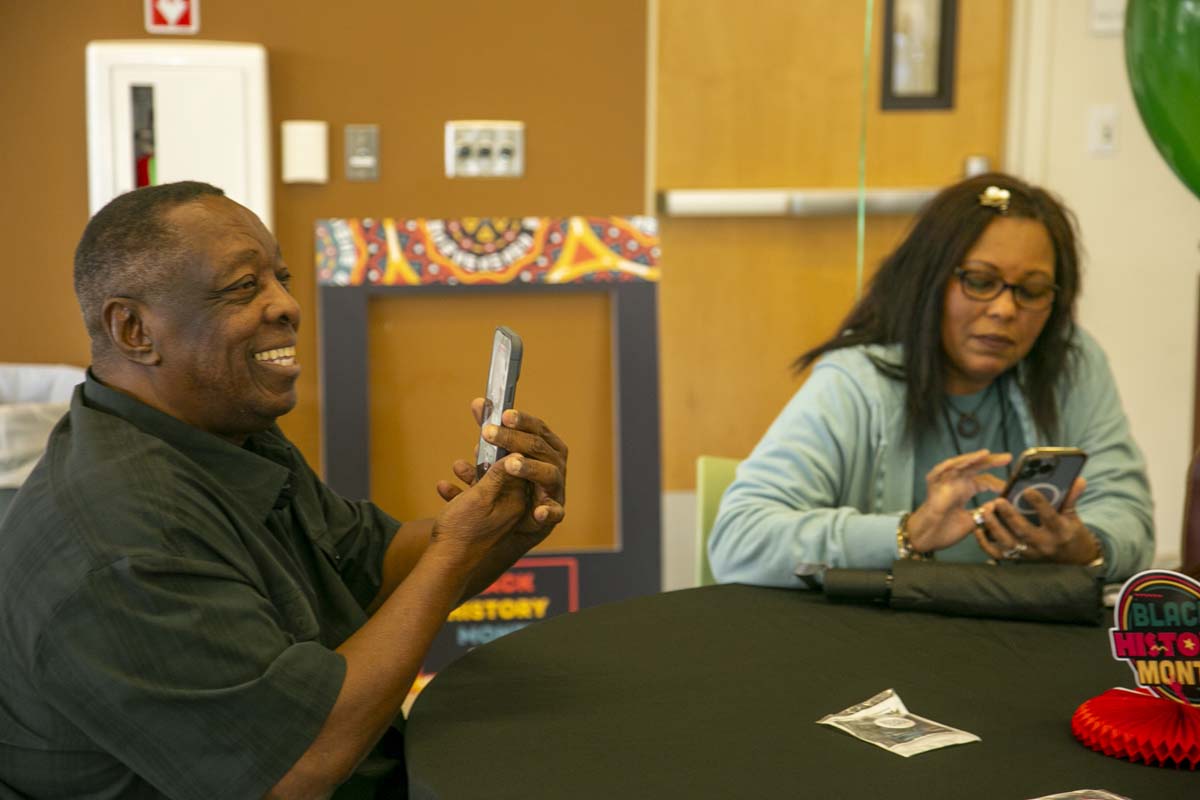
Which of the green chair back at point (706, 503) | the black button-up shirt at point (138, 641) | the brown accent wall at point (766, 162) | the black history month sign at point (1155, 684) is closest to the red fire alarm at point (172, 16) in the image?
the brown accent wall at point (766, 162)

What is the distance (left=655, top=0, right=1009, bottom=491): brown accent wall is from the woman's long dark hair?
1523 millimetres

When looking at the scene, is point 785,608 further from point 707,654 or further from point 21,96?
point 21,96

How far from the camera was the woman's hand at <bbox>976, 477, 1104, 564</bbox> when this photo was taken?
183 centimetres

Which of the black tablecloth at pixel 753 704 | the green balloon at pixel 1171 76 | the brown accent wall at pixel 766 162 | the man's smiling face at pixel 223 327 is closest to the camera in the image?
the black tablecloth at pixel 753 704

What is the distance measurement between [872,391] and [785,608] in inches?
21.3

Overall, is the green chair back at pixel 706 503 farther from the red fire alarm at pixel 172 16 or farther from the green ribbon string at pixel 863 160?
the red fire alarm at pixel 172 16

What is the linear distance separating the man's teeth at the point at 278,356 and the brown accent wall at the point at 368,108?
7.38 feet

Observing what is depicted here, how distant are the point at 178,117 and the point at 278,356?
2331 millimetres

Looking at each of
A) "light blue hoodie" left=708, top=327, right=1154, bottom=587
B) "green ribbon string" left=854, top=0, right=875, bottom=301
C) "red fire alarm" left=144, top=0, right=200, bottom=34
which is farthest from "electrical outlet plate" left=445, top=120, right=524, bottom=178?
"light blue hoodie" left=708, top=327, right=1154, bottom=587

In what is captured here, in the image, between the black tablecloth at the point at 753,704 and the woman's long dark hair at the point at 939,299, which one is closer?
the black tablecloth at the point at 753,704

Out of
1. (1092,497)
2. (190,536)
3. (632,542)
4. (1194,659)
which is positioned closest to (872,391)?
(1092,497)

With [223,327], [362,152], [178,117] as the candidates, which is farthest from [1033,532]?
[178,117]

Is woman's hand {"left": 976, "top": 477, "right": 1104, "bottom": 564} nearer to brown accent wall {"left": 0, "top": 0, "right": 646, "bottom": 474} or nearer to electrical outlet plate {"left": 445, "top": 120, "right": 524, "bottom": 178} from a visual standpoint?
brown accent wall {"left": 0, "top": 0, "right": 646, "bottom": 474}

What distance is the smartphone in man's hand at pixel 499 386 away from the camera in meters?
1.37
